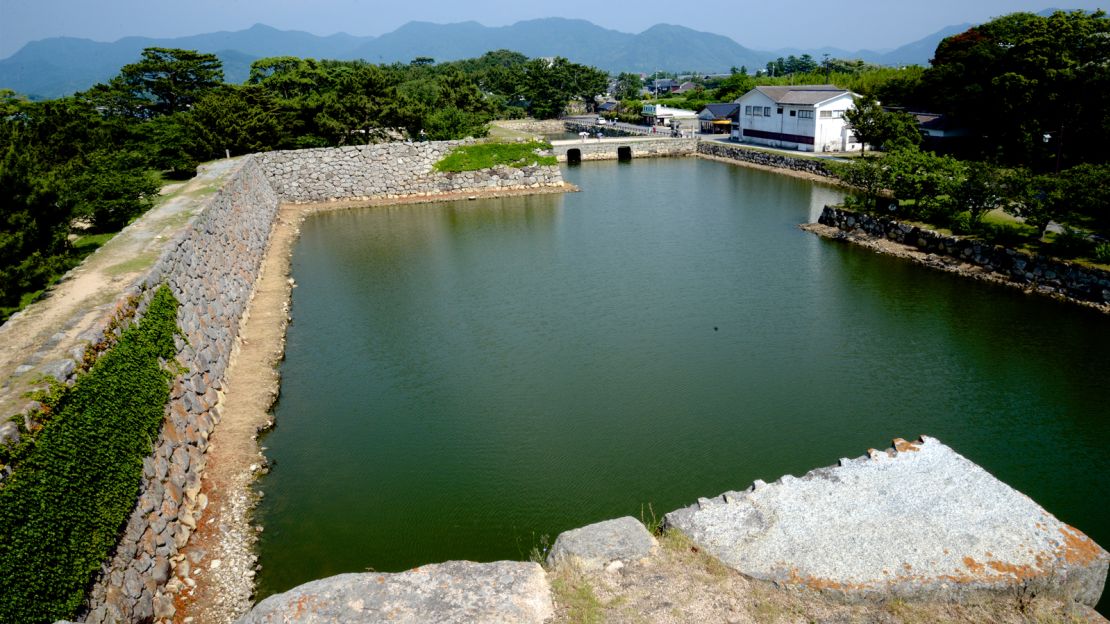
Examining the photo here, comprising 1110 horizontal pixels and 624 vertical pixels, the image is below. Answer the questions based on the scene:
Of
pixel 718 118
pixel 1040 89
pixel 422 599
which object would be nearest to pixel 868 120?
pixel 1040 89

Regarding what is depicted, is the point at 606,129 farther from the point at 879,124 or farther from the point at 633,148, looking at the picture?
the point at 879,124

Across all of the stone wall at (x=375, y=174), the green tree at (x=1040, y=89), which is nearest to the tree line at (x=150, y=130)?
the stone wall at (x=375, y=174)

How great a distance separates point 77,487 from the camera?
670cm

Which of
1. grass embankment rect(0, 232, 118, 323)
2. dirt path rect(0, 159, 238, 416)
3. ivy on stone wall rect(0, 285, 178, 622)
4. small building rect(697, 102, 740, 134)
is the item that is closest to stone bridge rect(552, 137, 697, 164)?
small building rect(697, 102, 740, 134)

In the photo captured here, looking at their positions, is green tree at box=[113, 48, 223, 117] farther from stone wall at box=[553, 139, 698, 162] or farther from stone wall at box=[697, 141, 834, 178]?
stone wall at box=[697, 141, 834, 178]

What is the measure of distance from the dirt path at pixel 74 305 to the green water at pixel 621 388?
3295 millimetres

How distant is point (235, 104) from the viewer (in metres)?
30.6

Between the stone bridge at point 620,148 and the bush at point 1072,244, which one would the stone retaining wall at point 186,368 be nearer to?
the bush at point 1072,244

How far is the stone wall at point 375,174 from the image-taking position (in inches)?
1205

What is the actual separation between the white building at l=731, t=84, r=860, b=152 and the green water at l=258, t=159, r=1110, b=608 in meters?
18.9

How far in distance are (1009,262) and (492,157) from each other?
22836 mm

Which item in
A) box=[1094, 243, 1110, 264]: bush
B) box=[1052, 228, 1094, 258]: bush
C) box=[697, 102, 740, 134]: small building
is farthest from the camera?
box=[697, 102, 740, 134]: small building

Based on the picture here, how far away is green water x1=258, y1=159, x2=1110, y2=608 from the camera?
9164mm

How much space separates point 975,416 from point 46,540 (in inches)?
516
